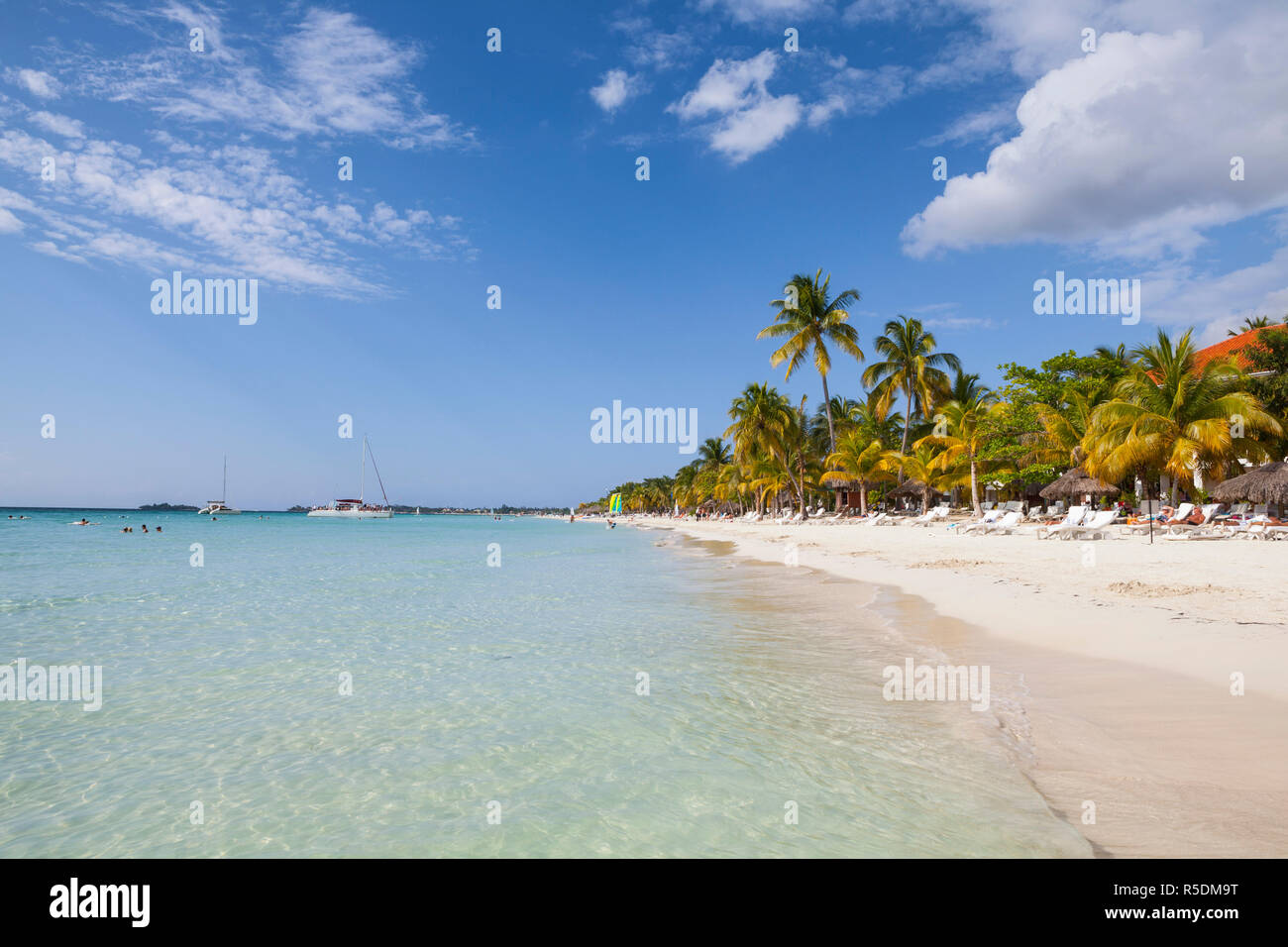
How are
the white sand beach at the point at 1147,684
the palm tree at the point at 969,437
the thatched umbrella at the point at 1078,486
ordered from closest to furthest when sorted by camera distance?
the white sand beach at the point at 1147,684 → the thatched umbrella at the point at 1078,486 → the palm tree at the point at 969,437

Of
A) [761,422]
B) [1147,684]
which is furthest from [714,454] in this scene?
[1147,684]

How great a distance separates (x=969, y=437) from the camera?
117 ft

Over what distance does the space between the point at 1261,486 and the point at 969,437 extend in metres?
15.5

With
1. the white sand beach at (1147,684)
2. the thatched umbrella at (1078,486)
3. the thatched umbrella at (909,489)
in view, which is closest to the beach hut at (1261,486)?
the thatched umbrella at (1078,486)

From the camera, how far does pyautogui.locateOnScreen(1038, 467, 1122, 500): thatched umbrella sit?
30280mm

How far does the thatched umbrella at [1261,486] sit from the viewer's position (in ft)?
65.8

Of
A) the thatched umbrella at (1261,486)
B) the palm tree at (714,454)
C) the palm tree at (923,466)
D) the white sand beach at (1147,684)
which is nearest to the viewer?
the white sand beach at (1147,684)

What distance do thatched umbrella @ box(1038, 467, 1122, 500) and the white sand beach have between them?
61.3 feet

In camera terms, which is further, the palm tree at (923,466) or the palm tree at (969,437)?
the palm tree at (923,466)

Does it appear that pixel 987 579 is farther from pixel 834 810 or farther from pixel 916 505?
pixel 916 505

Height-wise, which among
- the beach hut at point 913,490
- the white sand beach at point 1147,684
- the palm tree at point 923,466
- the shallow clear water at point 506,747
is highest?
the palm tree at point 923,466

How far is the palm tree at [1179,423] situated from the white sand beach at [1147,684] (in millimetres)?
11851

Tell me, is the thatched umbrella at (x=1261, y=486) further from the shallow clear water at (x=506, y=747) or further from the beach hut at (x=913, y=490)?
the beach hut at (x=913, y=490)
